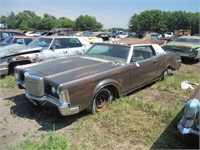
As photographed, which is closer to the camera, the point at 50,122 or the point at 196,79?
the point at 50,122

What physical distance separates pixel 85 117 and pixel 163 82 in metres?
3.39

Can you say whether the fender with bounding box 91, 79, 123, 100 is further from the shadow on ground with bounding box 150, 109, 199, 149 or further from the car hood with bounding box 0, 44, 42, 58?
the car hood with bounding box 0, 44, 42, 58

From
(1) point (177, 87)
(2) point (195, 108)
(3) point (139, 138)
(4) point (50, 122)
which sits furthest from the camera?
(1) point (177, 87)

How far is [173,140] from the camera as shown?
13.5 ft

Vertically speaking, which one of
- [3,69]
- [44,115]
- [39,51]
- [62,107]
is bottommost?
[44,115]

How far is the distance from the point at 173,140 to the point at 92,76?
189 centimetres

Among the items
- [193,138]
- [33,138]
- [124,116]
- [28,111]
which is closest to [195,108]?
[193,138]

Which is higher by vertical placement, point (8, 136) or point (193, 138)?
point (193, 138)

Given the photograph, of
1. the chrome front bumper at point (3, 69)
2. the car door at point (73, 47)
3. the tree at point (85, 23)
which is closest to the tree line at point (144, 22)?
the tree at point (85, 23)

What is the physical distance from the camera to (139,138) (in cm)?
416

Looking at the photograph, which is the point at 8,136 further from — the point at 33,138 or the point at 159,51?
the point at 159,51

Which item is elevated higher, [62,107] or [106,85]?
[106,85]

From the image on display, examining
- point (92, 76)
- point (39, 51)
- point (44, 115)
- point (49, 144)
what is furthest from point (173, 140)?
point (39, 51)

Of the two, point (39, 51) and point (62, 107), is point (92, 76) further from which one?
point (39, 51)
